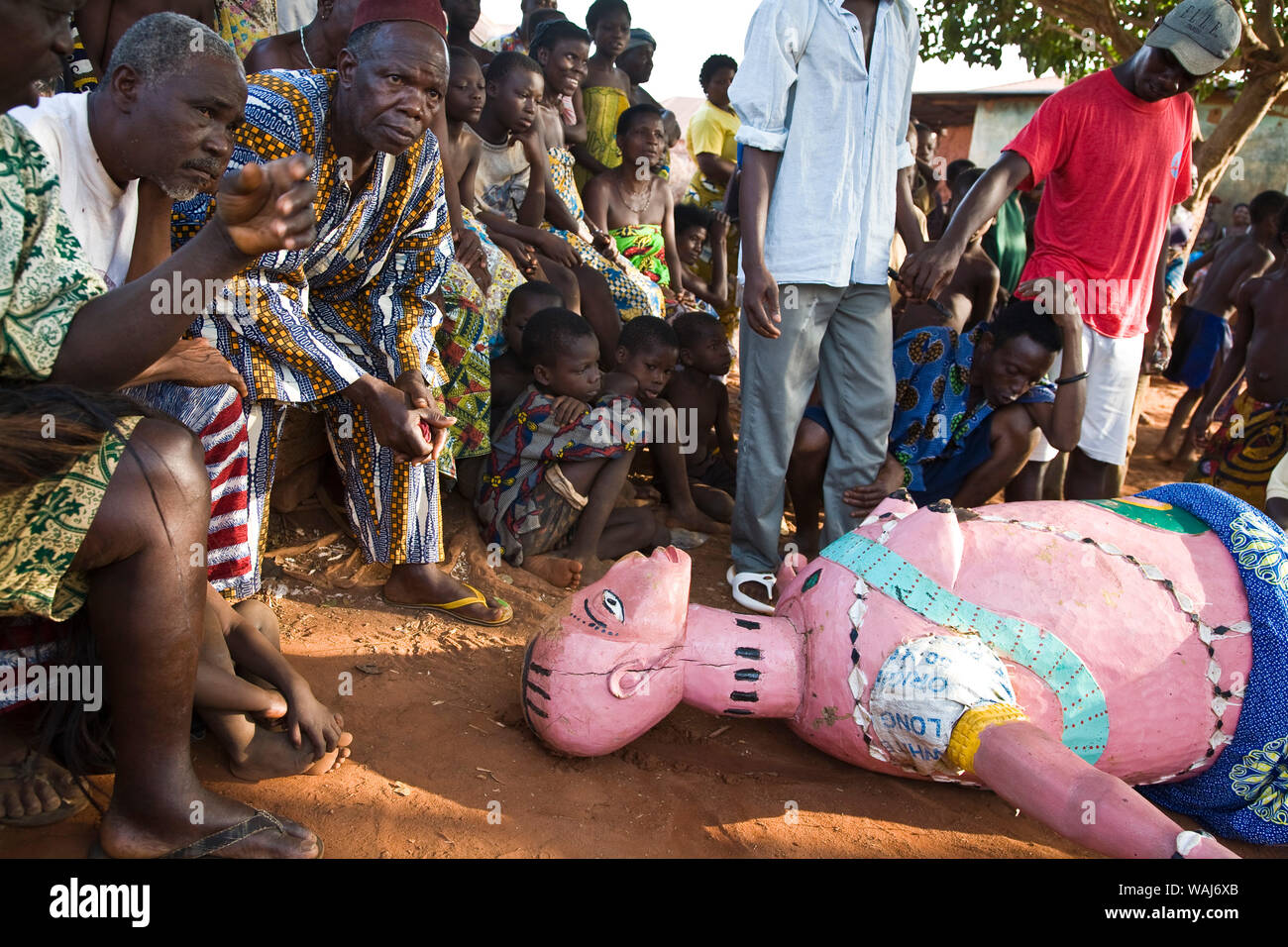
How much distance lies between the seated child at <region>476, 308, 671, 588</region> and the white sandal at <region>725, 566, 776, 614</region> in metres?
0.53

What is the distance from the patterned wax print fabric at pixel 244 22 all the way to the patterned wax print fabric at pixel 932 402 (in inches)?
118

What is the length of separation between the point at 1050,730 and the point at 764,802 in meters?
0.67

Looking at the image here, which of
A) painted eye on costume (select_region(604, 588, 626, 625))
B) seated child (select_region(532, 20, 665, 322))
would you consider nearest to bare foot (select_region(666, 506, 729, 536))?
seated child (select_region(532, 20, 665, 322))

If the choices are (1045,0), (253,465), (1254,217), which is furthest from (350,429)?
(1254,217)

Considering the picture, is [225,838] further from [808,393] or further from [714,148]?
[714,148]

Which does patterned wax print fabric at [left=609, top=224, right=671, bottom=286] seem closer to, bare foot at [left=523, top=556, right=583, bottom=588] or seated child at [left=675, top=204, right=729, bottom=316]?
seated child at [left=675, top=204, right=729, bottom=316]

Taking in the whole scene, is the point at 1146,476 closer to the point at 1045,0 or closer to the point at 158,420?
the point at 1045,0

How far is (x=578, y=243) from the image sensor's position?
492 centimetres

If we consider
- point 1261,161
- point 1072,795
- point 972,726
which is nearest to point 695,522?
point 972,726

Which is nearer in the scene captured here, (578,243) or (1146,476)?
(578,243)

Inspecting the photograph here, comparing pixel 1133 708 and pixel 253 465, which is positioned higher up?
pixel 253 465

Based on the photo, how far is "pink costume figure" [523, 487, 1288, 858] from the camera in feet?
7.00

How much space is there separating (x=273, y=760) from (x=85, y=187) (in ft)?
4.15

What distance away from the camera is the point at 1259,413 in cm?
461
